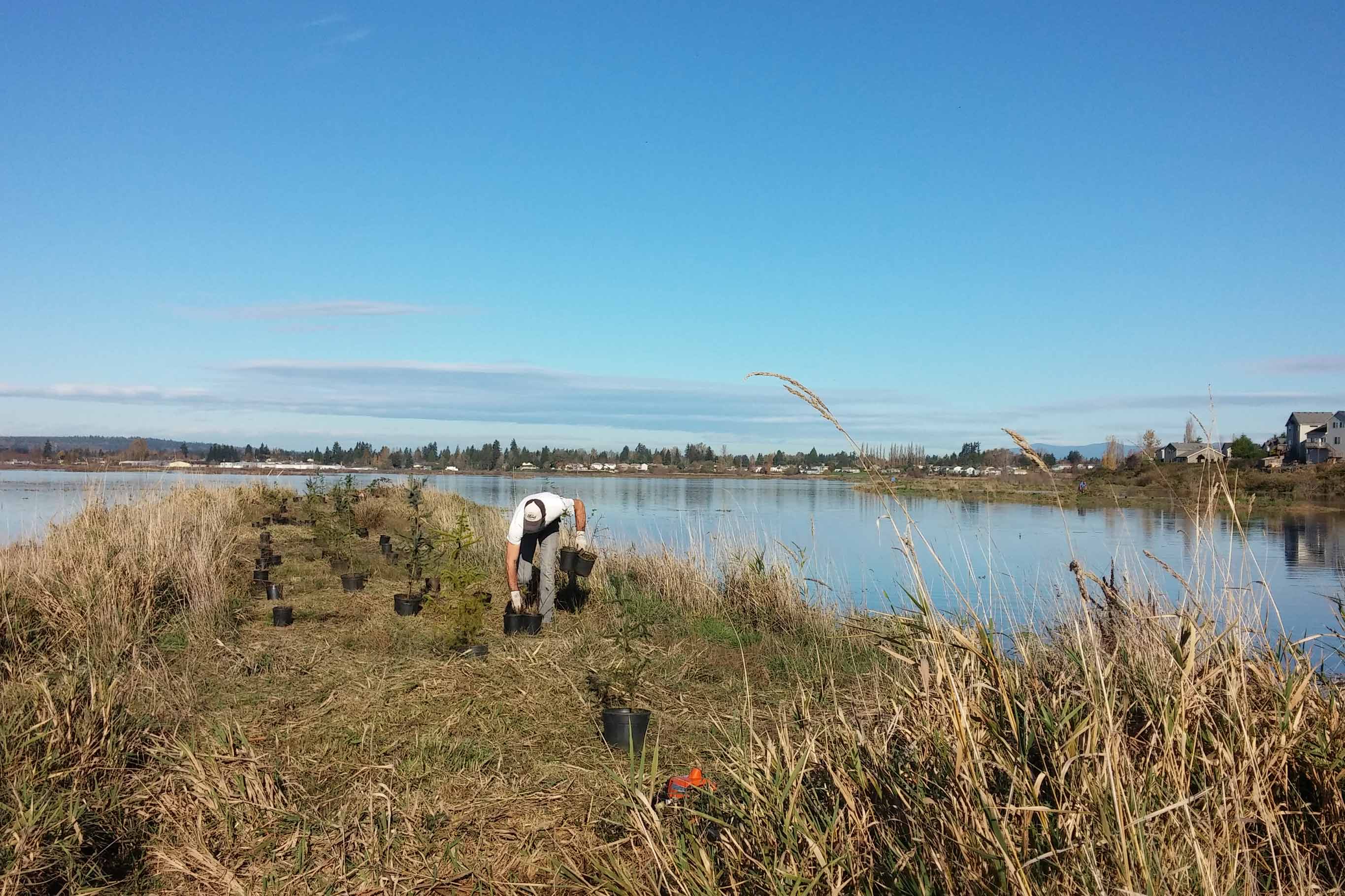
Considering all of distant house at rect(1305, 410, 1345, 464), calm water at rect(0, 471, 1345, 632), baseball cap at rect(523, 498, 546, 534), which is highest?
distant house at rect(1305, 410, 1345, 464)

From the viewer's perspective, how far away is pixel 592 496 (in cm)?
3719

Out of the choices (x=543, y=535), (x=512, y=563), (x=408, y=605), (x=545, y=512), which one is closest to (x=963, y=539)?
A: (x=543, y=535)

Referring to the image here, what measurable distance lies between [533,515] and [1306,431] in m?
53.7

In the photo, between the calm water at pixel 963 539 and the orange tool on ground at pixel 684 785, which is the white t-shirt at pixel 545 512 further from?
the orange tool on ground at pixel 684 785

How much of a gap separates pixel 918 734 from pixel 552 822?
64.0 inches

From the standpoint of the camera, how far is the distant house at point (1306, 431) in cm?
4181

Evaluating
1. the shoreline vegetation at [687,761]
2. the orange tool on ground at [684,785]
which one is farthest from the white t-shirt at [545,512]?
the orange tool on ground at [684,785]

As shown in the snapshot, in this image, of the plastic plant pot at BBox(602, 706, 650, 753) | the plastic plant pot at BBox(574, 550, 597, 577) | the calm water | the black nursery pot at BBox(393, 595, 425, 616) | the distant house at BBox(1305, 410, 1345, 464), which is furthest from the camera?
the distant house at BBox(1305, 410, 1345, 464)

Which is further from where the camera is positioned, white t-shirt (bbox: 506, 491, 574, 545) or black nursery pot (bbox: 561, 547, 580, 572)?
black nursery pot (bbox: 561, 547, 580, 572)

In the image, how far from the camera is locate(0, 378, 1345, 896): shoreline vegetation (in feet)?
6.36

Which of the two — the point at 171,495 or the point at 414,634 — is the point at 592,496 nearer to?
the point at 171,495

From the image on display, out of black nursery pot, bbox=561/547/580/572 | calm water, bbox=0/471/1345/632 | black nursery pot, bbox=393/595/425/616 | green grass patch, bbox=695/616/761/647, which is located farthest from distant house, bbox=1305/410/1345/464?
black nursery pot, bbox=393/595/425/616

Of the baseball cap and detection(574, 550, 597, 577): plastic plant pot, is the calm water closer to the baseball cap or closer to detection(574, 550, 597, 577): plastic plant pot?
detection(574, 550, 597, 577): plastic plant pot

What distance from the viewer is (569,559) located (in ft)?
24.6
